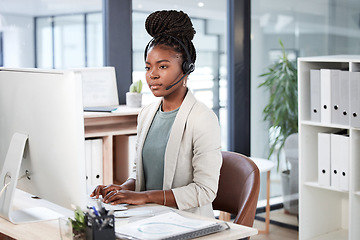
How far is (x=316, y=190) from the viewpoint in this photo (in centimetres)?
379

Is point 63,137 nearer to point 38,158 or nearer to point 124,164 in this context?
point 38,158

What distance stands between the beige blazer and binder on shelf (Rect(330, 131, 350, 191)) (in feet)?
5.13

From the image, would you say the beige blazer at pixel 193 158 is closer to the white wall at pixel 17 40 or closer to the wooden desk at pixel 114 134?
the wooden desk at pixel 114 134

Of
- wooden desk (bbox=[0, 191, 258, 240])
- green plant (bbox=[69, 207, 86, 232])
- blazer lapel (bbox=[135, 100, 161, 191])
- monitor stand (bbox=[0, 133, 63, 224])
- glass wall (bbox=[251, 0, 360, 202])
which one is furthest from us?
glass wall (bbox=[251, 0, 360, 202])

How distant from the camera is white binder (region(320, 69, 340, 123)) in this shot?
3.52 m

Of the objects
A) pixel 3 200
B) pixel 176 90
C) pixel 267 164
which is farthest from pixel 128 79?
pixel 3 200

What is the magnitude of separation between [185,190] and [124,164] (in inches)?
58.6

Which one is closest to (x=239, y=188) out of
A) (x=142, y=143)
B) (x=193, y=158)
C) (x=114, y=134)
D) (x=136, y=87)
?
(x=193, y=158)

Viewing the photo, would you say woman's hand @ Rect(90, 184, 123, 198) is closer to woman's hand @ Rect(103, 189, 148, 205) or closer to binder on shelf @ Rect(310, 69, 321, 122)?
woman's hand @ Rect(103, 189, 148, 205)

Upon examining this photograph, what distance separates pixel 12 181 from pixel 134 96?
1764 millimetres

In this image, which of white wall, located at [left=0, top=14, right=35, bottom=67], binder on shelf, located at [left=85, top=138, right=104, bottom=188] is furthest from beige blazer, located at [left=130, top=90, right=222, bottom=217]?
white wall, located at [left=0, top=14, right=35, bottom=67]

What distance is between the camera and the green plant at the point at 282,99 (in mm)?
4480

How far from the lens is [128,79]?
392cm

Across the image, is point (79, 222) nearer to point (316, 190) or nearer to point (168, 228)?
point (168, 228)
